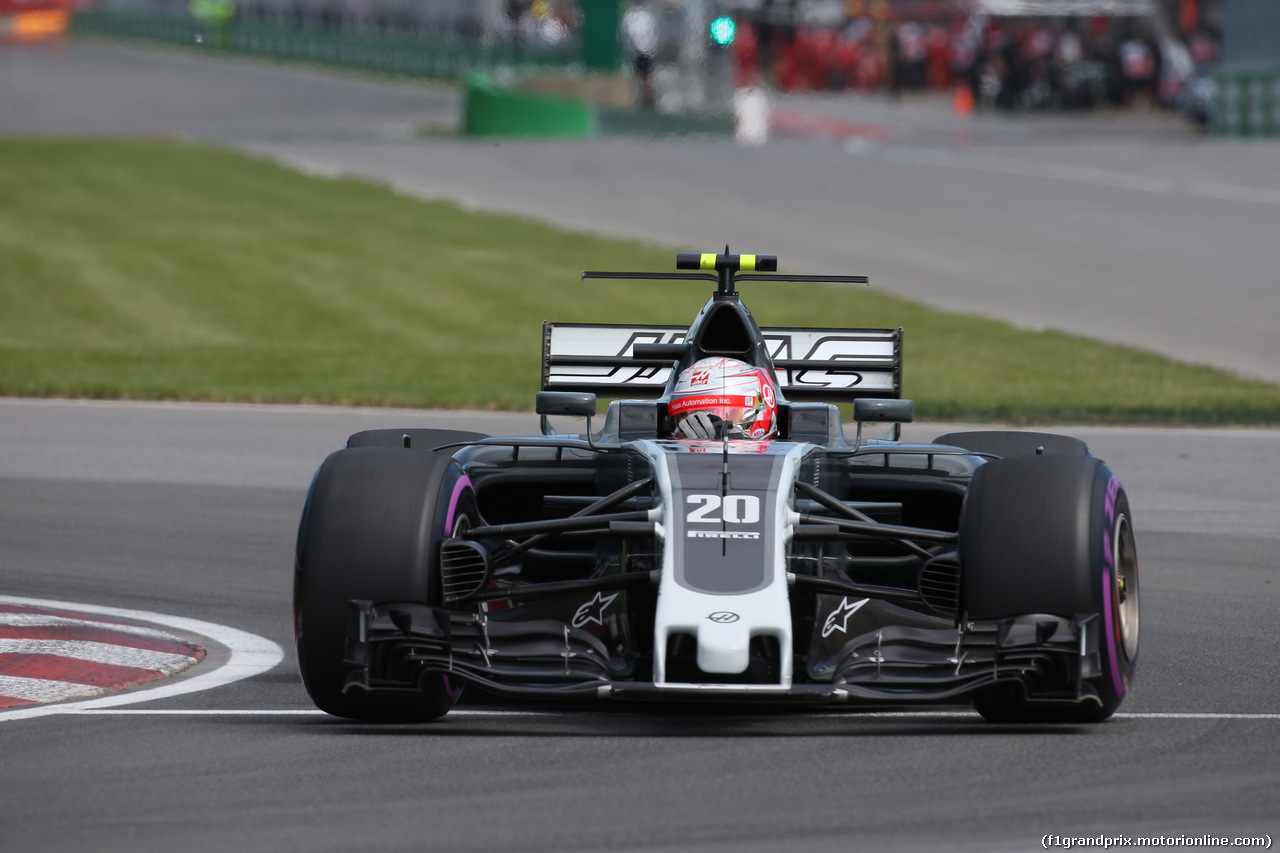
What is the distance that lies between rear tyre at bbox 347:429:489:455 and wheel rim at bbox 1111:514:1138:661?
108 inches

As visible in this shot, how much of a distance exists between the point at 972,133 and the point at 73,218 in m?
21.4

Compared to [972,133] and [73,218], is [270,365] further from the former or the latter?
[972,133]

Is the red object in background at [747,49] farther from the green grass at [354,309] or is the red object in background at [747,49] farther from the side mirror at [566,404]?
the side mirror at [566,404]

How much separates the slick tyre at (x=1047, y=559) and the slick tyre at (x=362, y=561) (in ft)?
5.90

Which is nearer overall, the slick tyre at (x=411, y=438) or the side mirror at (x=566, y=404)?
the side mirror at (x=566, y=404)

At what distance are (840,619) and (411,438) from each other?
2381 millimetres

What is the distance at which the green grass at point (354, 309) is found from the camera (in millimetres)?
17438

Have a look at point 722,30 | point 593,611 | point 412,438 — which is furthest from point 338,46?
point 593,611

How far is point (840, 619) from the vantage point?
6.96m

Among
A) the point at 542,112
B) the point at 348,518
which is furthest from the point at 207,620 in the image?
the point at 542,112

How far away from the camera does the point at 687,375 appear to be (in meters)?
8.04

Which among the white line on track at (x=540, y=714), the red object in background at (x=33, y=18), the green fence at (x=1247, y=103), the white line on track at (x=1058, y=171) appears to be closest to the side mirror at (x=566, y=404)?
the white line on track at (x=540, y=714)

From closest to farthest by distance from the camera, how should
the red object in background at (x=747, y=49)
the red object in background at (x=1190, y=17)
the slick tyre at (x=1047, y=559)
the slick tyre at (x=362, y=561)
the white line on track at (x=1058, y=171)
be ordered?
the slick tyre at (x=1047, y=559)
the slick tyre at (x=362, y=561)
the white line on track at (x=1058, y=171)
the red object in background at (x=1190, y=17)
the red object in background at (x=747, y=49)

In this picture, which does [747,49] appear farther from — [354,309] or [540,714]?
[540,714]
